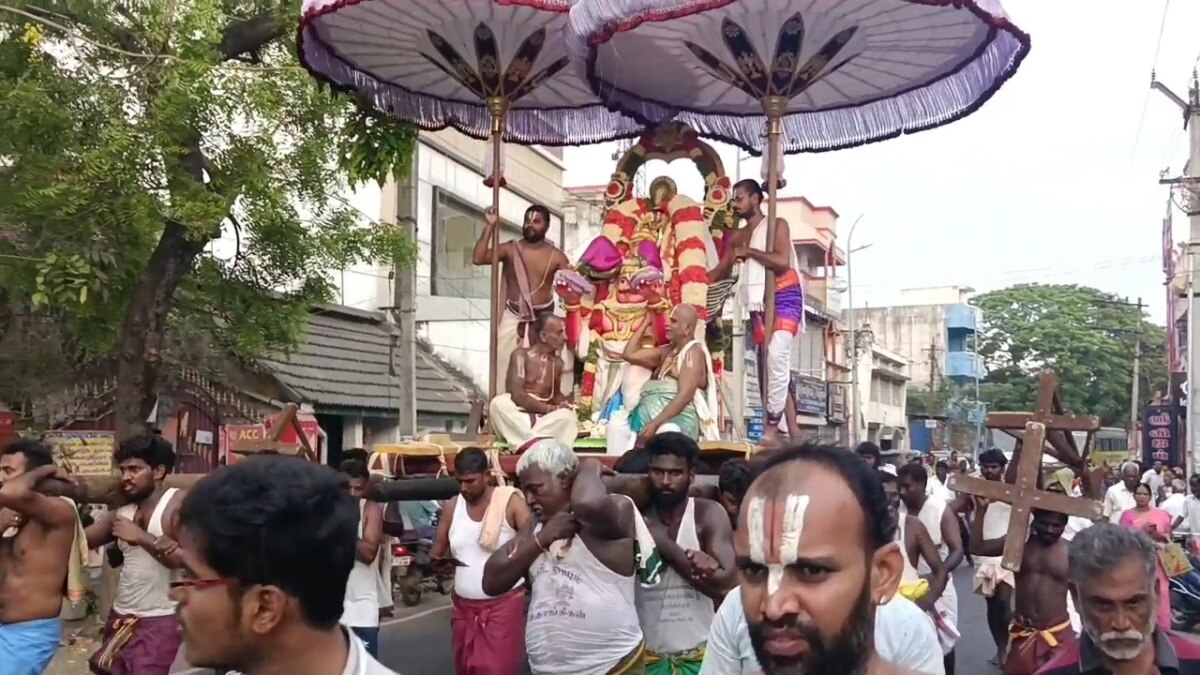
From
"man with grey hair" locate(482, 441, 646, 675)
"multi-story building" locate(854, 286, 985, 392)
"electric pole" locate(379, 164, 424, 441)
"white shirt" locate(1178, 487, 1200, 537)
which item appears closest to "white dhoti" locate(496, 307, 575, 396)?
"man with grey hair" locate(482, 441, 646, 675)

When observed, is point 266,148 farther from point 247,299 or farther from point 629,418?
point 629,418

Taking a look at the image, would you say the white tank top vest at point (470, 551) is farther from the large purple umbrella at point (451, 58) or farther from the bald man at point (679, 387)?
the large purple umbrella at point (451, 58)

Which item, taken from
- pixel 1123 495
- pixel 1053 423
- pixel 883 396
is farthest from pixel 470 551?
pixel 883 396

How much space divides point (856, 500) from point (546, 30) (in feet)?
25.0

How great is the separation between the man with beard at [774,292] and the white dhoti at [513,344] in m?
1.46

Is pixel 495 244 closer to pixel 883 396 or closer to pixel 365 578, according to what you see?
pixel 365 578

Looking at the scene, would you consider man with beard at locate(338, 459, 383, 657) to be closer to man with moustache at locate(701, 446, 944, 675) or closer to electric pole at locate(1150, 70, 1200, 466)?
man with moustache at locate(701, 446, 944, 675)

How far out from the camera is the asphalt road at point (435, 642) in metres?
10.1

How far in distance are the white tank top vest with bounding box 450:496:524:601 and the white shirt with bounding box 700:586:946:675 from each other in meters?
2.84

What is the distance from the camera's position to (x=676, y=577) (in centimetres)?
499

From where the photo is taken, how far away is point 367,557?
6.74 m

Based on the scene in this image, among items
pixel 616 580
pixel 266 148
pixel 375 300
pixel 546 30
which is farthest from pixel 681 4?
pixel 375 300

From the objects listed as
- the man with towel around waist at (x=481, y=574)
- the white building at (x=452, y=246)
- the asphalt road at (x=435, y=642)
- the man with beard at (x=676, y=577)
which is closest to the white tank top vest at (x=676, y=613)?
the man with beard at (x=676, y=577)

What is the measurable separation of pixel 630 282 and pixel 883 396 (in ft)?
146
